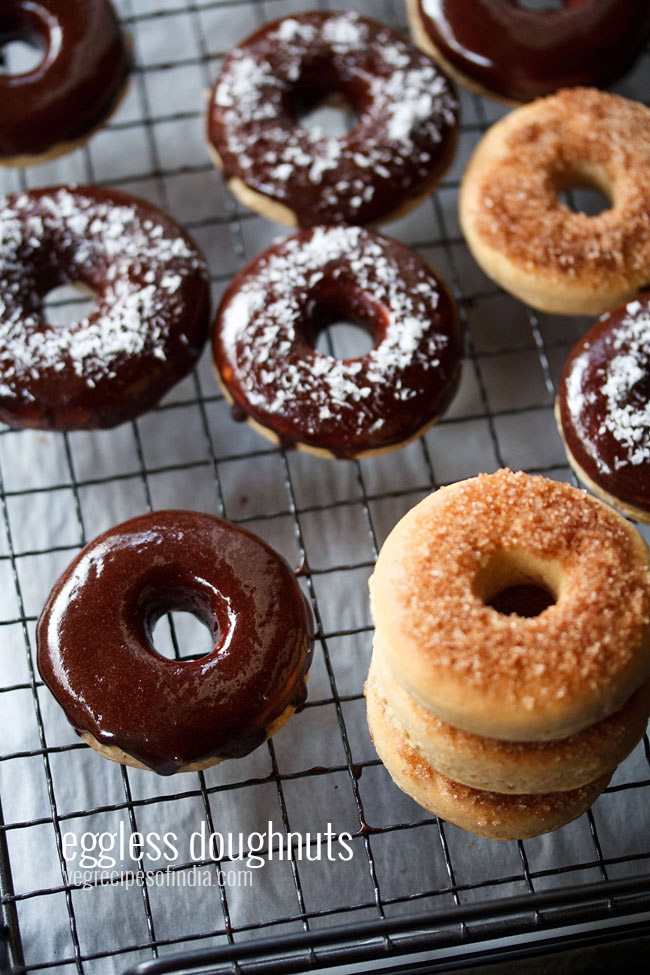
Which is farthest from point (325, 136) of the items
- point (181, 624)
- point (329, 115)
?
point (181, 624)

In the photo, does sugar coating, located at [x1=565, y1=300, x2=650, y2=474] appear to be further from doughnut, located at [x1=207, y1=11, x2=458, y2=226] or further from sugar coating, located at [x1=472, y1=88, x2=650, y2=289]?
doughnut, located at [x1=207, y1=11, x2=458, y2=226]

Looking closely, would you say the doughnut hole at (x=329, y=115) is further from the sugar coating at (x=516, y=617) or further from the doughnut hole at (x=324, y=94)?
the sugar coating at (x=516, y=617)

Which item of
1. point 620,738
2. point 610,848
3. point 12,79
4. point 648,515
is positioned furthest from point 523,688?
point 12,79

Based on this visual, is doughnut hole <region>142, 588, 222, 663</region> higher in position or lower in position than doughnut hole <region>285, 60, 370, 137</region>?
lower

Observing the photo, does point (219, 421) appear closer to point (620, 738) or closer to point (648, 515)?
point (648, 515)

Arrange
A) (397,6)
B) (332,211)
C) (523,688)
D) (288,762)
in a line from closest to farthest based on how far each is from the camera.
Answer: (523,688), (288,762), (332,211), (397,6)

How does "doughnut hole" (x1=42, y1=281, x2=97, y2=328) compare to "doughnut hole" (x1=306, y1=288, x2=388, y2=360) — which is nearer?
"doughnut hole" (x1=306, y1=288, x2=388, y2=360)

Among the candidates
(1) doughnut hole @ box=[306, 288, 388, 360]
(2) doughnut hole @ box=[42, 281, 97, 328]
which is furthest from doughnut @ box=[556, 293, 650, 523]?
(2) doughnut hole @ box=[42, 281, 97, 328]
